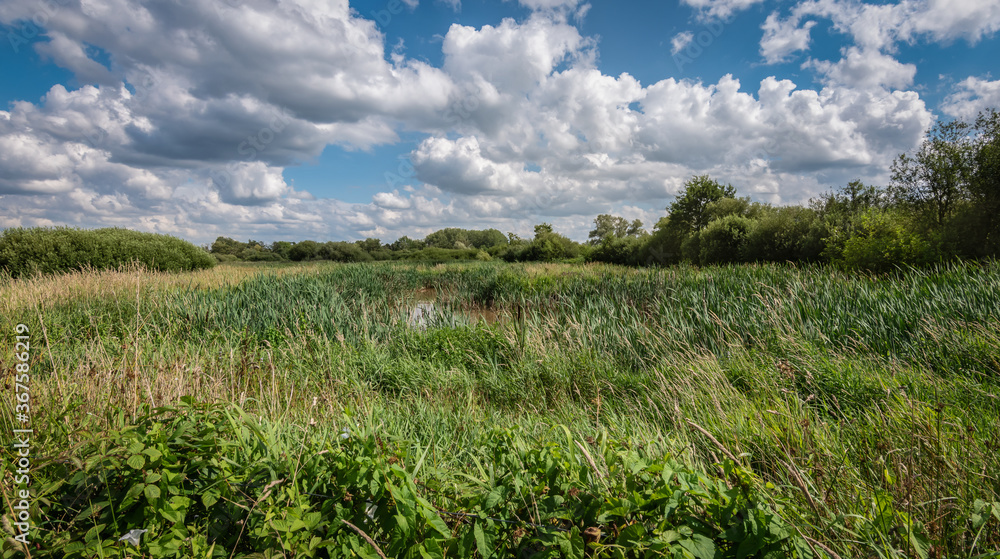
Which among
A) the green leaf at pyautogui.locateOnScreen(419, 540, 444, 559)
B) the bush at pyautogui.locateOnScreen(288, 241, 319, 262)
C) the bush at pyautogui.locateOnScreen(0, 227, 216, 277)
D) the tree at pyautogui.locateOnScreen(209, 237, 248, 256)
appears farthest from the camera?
the tree at pyautogui.locateOnScreen(209, 237, 248, 256)

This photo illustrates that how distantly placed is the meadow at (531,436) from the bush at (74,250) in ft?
36.1

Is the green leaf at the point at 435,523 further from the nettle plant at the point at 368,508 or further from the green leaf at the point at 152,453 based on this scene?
the green leaf at the point at 152,453

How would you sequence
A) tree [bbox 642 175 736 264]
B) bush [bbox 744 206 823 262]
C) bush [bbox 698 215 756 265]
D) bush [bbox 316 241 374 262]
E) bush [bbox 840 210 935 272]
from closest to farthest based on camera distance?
bush [bbox 840 210 935 272]
bush [bbox 744 206 823 262]
bush [bbox 698 215 756 265]
tree [bbox 642 175 736 264]
bush [bbox 316 241 374 262]

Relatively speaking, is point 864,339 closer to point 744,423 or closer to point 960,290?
point 960,290

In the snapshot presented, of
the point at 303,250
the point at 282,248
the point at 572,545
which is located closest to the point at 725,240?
the point at 572,545

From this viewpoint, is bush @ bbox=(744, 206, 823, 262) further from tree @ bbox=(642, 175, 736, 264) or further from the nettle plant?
the nettle plant

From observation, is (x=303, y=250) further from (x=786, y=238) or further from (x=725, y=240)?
(x=786, y=238)

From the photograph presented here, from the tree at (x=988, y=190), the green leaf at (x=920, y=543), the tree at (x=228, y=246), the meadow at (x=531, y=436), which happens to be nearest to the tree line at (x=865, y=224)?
the tree at (x=988, y=190)

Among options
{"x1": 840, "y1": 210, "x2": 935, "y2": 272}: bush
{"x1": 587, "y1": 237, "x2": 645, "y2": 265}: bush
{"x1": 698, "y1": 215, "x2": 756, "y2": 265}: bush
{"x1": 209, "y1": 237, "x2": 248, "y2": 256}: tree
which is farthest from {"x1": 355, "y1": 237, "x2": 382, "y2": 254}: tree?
{"x1": 840, "y1": 210, "x2": 935, "y2": 272}: bush

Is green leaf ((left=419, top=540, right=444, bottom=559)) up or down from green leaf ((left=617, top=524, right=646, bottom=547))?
down

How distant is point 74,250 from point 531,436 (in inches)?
913

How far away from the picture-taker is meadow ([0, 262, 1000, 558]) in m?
1.63

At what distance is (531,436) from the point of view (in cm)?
354

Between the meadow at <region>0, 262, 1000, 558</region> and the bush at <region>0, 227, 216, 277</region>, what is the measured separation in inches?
433
